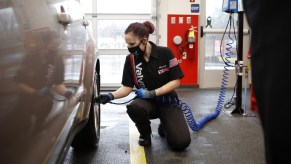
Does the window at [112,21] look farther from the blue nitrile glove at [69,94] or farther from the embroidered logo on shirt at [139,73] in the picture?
the blue nitrile glove at [69,94]

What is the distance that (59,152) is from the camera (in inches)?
54.2

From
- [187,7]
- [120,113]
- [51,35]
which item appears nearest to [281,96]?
[51,35]

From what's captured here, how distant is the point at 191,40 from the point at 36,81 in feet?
19.9

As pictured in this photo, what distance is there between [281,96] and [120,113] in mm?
4289

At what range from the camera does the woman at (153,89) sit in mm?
3184

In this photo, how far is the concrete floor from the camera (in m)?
2.99

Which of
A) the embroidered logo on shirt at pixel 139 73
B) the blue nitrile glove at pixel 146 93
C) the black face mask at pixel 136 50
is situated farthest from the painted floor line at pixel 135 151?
the black face mask at pixel 136 50

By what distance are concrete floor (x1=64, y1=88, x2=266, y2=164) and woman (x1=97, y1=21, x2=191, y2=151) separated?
6.7 inches

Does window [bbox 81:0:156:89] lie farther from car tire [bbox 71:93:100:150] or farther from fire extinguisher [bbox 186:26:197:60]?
car tire [bbox 71:93:100:150]

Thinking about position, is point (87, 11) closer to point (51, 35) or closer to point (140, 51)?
point (140, 51)

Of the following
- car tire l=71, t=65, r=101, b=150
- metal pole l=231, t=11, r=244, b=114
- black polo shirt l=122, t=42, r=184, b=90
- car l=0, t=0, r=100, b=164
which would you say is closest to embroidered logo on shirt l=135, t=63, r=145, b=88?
black polo shirt l=122, t=42, r=184, b=90

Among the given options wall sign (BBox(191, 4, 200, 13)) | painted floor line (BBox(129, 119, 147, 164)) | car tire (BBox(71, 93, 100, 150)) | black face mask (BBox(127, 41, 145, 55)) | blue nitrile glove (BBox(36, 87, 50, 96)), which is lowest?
painted floor line (BBox(129, 119, 147, 164))

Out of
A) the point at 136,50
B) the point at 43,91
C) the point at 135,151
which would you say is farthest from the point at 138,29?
the point at 43,91

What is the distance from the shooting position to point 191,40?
7023 millimetres
